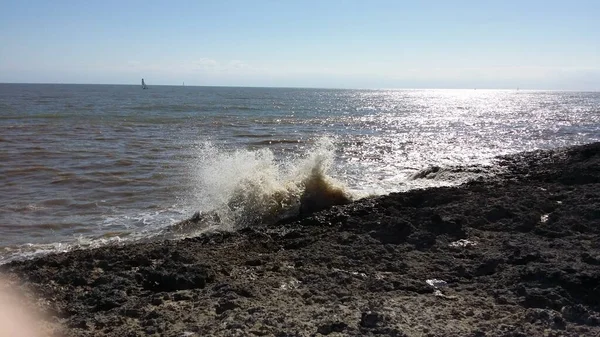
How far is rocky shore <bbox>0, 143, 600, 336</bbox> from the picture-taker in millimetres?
4242

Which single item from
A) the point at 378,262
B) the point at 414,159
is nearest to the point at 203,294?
the point at 378,262

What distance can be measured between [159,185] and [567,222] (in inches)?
361

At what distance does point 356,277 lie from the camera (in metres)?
5.35

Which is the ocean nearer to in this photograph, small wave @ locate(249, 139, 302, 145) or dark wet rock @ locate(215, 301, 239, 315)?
small wave @ locate(249, 139, 302, 145)

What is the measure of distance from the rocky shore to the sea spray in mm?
1048

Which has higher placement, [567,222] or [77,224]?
[567,222]

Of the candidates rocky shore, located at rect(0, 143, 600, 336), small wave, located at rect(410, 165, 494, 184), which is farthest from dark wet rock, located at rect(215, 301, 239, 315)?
small wave, located at rect(410, 165, 494, 184)

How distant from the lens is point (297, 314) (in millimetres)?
4449

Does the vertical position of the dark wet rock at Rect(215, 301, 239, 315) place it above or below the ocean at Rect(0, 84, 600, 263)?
above

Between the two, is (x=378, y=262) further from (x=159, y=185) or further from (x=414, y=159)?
(x=414, y=159)

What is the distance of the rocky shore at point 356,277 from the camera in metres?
4.24

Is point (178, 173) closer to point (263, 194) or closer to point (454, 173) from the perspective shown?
point (263, 194)

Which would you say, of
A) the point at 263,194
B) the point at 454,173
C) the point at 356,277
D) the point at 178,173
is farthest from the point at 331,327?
the point at 178,173

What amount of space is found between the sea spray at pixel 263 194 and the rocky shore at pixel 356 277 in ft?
3.44
